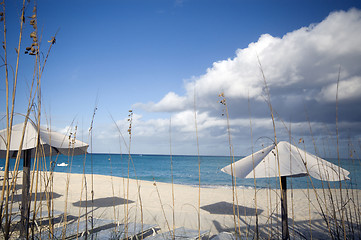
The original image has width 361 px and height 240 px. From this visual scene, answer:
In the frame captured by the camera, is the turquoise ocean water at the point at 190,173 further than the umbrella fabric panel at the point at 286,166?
Yes

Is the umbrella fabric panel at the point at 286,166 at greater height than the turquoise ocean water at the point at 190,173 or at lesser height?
greater

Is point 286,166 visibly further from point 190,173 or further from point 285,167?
point 190,173

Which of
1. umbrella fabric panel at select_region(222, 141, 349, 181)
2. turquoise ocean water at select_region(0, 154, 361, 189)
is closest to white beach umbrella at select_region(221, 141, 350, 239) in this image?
umbrella fabric panel at select_region(222, 141, 349, 181)

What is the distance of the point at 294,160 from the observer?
3156 mm

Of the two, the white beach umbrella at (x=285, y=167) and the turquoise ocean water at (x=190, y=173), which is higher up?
the white beach umbrella at (x=285, y=167)

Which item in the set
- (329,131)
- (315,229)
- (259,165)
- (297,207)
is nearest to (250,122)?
(329,131)

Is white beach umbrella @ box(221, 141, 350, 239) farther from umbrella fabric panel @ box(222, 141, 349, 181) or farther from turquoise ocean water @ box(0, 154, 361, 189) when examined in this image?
turquoise ocean water @ box(0, 154, 361, 189)

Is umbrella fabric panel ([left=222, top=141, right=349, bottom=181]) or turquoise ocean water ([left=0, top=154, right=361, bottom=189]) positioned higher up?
umbrella fabric panel ([left=222, top=141, right=349, bottom=181])

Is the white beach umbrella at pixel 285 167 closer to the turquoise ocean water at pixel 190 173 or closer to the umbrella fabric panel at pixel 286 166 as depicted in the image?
the umbrella fabric panel at pixel 286 166

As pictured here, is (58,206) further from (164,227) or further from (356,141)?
(356,141)

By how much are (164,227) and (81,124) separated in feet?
9.95

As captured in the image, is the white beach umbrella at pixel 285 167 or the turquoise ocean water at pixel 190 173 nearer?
the white beach umbrella at pixel 285 167

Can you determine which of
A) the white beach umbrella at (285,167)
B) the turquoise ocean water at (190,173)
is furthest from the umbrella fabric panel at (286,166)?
the turquoise ocean water at (190,173)

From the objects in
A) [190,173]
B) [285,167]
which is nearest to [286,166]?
[285,167]
